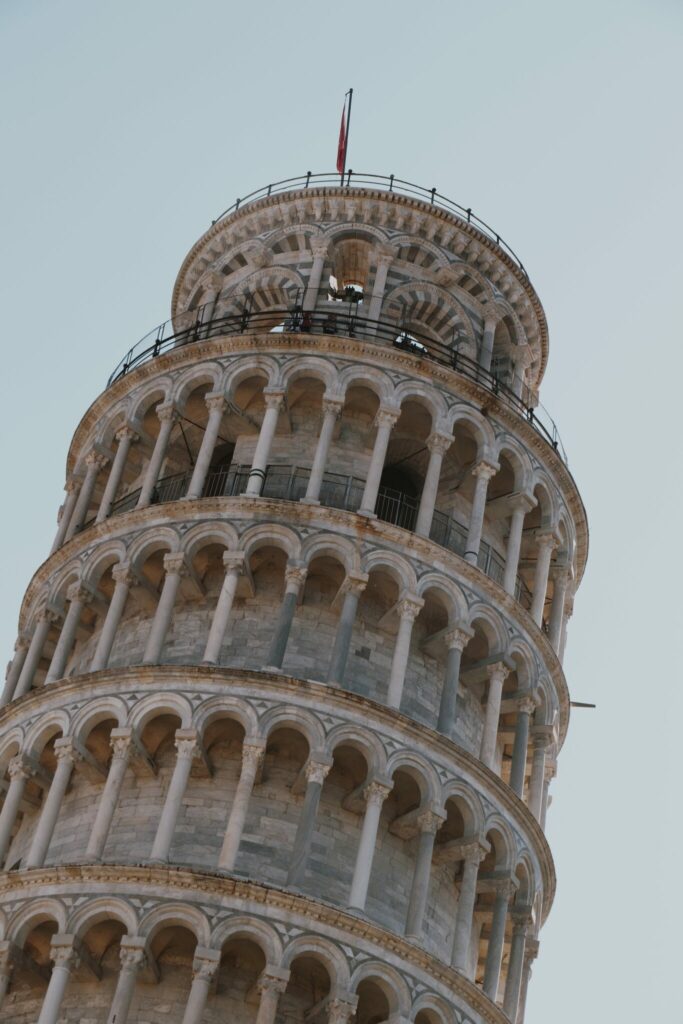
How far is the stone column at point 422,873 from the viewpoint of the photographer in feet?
94.0

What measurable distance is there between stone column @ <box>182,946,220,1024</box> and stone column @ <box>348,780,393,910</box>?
2.48 metres

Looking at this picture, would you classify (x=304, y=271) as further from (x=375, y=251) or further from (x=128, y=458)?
(x=128, y=458)

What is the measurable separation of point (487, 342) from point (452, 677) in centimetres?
1041

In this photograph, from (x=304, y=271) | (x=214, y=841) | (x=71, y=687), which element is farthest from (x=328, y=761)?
(x=304, y=271)

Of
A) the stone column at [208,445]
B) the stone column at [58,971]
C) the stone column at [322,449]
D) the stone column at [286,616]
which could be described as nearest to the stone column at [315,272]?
the stone column at [208,445]

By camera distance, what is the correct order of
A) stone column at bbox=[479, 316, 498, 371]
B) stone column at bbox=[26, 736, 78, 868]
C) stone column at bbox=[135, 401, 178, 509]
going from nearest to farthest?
stone column at bbox=[26, 736, 78, 868] < stone column at bbox=[135, 401, 178, 509] < stone column at bbox=[479, 316, 498, 371]

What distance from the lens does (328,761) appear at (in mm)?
29328

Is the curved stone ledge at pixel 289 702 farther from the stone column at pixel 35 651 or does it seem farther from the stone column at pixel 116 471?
the stone column at pixel 116 471

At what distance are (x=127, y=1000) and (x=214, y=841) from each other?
3.36 meters

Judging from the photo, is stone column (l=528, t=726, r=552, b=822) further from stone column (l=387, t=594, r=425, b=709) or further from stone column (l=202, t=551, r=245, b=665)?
stone column (l=202, t=551, r=245, b=665)

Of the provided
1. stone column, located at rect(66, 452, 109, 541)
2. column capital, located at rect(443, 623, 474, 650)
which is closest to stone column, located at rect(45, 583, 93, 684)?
stone column, located at rect(66, 452, 109, 541)

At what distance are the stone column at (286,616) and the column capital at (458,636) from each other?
9.33ft

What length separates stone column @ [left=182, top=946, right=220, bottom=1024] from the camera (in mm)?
26297

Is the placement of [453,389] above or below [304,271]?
below
